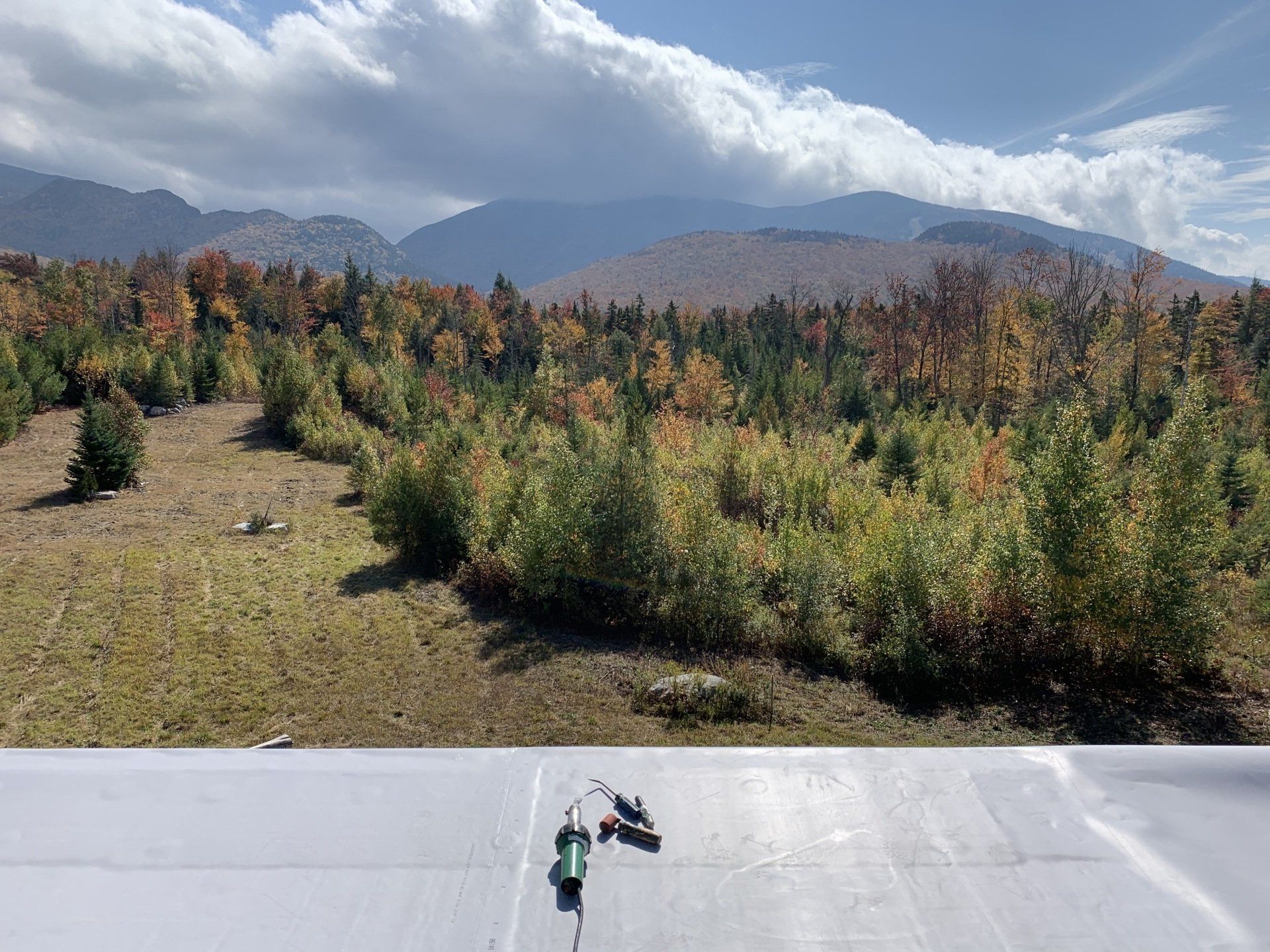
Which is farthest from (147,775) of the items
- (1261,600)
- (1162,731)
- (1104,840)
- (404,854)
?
(1261,600)

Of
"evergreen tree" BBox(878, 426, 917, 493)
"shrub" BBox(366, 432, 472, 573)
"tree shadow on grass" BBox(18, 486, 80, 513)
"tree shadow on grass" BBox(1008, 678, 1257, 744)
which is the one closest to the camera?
"tree shadow on grass" BBox(1008, 678, 1257, 744)

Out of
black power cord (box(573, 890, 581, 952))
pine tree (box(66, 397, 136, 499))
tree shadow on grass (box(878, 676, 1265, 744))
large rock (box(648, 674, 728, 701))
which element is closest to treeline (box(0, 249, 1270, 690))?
tree shadow on grass (box(878, 676, 1265, 744))

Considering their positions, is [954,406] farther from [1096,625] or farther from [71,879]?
[71,879]

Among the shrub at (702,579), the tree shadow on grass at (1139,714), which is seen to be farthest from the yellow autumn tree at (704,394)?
the tree shadow on grass at (1139,714)

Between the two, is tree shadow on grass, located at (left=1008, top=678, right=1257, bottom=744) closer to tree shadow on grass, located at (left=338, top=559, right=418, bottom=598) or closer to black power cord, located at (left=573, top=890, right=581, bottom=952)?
black power cord, located at (left=573, top=890, right=581, bottom=952)

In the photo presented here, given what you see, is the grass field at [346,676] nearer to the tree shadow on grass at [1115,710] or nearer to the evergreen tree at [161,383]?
the tree shadow on grass at [1115,710]

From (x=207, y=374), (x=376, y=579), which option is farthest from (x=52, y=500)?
(x=207, y=374)
